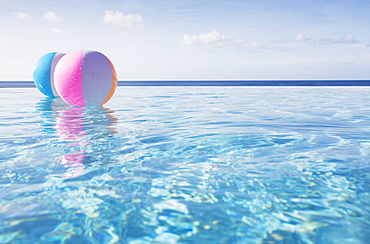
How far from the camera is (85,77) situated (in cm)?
730

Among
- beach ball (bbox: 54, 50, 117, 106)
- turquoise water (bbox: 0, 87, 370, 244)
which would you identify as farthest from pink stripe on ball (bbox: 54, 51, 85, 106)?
turquoise water (bbox: 0, 87, 370, 244)

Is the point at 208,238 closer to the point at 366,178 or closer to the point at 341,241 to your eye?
the point at 341,241

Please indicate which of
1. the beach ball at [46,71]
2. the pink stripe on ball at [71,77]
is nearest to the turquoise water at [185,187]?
the pink stripe on ball at [71,77]

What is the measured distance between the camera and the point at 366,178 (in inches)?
107

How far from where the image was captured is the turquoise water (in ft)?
6.07

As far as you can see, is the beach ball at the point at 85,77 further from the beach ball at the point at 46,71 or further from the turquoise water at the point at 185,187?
the beach ball at the point at 46,71

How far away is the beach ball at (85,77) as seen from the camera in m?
7.30

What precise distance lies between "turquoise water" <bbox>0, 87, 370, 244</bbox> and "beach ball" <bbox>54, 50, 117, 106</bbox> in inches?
111

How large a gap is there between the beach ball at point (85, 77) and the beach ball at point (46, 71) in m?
3.10

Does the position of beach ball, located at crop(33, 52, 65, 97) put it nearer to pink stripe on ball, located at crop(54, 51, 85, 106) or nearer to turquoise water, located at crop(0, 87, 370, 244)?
pink stripe on ball, located at crop(54, 51, 85, 106)

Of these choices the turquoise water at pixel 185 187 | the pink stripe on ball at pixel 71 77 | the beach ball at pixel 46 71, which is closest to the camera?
the turquoise water at pixel 185 187

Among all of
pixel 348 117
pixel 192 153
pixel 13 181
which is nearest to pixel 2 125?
pixel 13 181

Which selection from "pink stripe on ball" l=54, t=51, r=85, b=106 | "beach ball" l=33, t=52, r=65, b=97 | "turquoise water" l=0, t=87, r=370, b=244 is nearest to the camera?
"turquoise water" l=0, t=87, r=370, b=244

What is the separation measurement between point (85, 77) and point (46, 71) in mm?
3863
